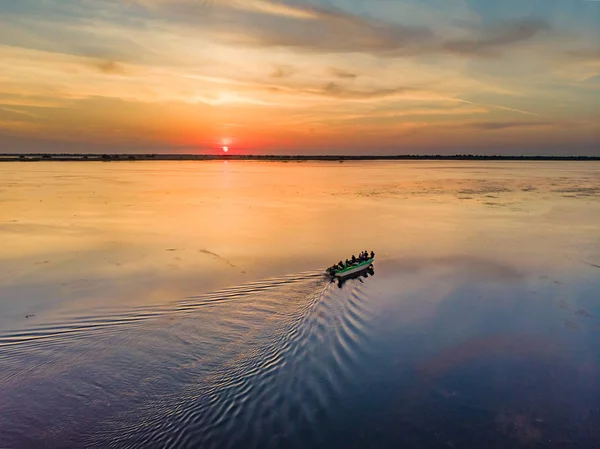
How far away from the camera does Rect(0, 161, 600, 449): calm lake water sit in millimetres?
9500

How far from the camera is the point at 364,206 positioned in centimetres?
4772

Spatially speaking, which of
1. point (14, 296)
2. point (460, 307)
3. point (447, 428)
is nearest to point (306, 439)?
point (447, 428)

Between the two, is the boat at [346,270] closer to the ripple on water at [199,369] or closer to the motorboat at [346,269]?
the motorboat at [346,269]

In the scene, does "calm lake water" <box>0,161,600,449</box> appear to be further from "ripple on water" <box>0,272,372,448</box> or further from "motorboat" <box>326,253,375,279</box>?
"motorboat" <box>326,253,375,279</box>

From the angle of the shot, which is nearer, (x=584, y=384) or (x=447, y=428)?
(x=447, y=428)

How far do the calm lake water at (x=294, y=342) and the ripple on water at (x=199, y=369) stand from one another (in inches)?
2.2

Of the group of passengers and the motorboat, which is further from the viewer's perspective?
the group of passengers

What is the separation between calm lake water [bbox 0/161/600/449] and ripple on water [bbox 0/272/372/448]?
0.06 meters

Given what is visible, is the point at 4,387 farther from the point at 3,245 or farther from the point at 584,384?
the point at 3,245

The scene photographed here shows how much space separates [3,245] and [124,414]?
22492mm

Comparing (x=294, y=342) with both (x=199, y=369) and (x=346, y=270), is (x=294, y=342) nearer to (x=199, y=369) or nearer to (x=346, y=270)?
(x=199, y=369)

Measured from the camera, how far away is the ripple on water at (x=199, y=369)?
9.20 m

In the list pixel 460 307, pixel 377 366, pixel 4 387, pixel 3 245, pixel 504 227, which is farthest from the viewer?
pixel 504 227

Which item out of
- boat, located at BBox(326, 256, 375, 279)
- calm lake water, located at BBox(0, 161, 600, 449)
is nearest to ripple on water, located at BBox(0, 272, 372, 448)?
calm lake water, located at BBox(0, 161, 600, 449)
